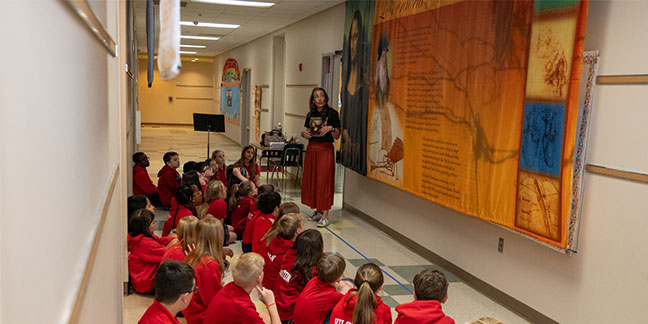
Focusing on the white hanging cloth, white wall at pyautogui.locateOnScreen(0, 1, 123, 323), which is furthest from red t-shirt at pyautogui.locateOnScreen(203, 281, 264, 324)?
the white hanging cloth

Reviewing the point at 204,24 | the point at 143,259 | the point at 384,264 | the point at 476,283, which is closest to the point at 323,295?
the point at 143,259

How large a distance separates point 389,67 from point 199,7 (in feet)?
15.2

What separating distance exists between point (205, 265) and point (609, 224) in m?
2.71

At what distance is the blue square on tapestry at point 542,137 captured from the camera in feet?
12.3

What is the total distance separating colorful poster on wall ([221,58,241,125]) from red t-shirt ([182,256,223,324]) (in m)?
14.7

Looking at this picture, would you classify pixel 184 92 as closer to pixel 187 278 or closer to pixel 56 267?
pixel 187 278

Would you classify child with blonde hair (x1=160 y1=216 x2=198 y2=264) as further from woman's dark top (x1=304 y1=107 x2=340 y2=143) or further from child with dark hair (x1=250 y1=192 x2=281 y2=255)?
woman's dark top (x1=304 y1=107 x2=340 y2=143)

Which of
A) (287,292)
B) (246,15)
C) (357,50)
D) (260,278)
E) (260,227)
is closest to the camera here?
(260,278)

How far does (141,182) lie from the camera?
25.2 ft

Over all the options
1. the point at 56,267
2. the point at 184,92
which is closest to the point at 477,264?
the point at 56,267

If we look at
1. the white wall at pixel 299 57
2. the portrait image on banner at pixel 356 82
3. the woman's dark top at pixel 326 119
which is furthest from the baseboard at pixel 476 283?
the white wall at pixel 299 57

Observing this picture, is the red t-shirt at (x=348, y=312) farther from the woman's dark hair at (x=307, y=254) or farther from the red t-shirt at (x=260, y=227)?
the red t-shirt at (x=260, y=227)

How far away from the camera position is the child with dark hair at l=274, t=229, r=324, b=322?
3574 millimetres

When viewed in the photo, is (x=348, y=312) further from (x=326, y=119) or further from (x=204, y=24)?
(x=204, y=24)
